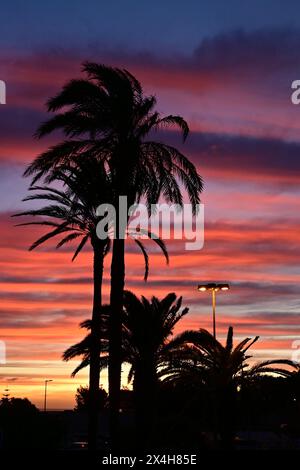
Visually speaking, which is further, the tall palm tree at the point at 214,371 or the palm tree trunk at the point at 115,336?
the tall palm tree at the point at 214,371

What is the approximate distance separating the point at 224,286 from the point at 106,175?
20.2 metres

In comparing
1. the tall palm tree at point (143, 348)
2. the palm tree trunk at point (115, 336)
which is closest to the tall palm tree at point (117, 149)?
the palm tree trunk at point (115, 336)

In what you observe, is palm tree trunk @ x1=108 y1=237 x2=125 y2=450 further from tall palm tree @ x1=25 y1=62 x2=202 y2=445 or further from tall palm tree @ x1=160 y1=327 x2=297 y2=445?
tall palm tree @ x1=160 y1=327 x2=297 y2=445

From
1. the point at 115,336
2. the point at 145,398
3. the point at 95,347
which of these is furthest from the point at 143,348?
the point at 115,336

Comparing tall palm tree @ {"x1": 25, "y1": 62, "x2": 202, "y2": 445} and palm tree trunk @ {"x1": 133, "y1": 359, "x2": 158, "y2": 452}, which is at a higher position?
tall palm tree @ {"x1": 25, "y1": 62, "x2": 202, "y2": 445}

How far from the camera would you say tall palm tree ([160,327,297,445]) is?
148 feet

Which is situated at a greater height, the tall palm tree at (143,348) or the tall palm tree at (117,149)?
the tall palm tree at (117,149)

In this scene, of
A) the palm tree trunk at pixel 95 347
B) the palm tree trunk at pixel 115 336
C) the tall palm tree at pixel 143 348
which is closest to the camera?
the palm tree trunk at pixel 115 336

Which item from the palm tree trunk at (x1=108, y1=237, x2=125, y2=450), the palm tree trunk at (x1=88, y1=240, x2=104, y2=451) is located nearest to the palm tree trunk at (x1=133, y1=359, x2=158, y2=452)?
the palm tree trunk at (x1=88, y1=240, x2=104, y2=451)

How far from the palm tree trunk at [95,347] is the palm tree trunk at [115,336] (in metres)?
5.36

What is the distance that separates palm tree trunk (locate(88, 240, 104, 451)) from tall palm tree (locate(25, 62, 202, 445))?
5664 millimetres

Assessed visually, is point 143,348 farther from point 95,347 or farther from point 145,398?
point 95,347

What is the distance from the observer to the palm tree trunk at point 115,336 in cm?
2958

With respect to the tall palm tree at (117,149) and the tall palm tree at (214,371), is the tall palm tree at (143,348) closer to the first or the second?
the tall palm tree at (214,371)
